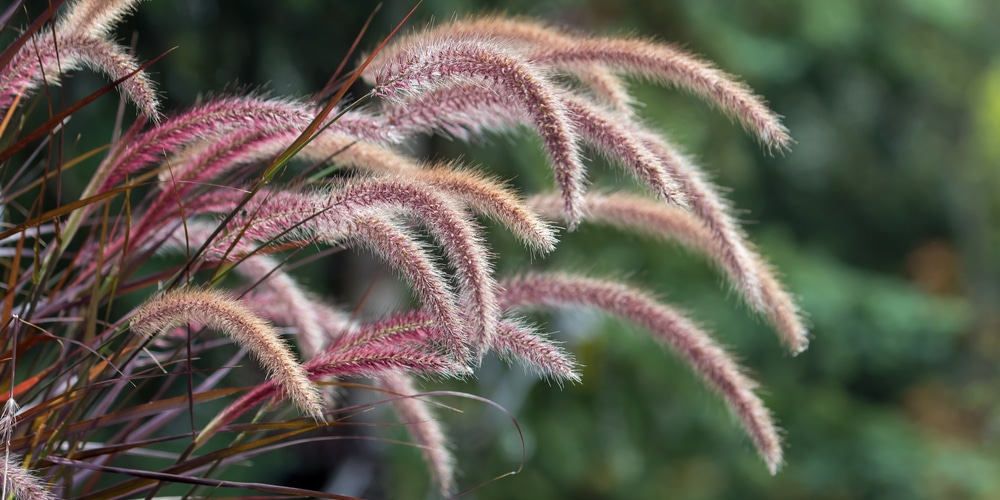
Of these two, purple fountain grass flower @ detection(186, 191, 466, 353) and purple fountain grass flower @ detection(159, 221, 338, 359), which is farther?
purple fountain grass flower @ detection(159, 221, 338, 359)

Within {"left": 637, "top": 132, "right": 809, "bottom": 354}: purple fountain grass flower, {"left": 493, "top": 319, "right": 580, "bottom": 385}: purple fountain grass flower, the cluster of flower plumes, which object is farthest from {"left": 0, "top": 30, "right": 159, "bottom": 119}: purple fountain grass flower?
{"left": 637, "top": 132, "right": 809, "bottom": 354}: purple fountain grass flower

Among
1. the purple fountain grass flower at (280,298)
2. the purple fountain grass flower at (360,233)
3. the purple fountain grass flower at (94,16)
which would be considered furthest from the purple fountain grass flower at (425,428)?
the purple fountain grass flower at (94,16)

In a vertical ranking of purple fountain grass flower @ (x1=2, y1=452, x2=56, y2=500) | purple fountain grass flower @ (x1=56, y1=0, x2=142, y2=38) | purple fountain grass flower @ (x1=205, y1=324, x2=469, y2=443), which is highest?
purple fountain grass flower @ (x1=56, y1=0, x2=142, y2=38)

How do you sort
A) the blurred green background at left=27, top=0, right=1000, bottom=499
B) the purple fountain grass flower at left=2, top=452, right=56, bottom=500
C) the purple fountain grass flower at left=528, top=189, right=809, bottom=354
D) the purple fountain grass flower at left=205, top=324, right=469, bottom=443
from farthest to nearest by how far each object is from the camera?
the blurred green background at left=27, top=0, right=1000, bottom=499, the purple fountain grass flower at left=528, top=189, right=809, bottom=354, the purple fountain grass flower at left=205, top=324, right=469, bottom=443, the purple fountain grass flower at left=2, top=452, right=56, bottom=500

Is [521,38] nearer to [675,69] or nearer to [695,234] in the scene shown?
[675,69]

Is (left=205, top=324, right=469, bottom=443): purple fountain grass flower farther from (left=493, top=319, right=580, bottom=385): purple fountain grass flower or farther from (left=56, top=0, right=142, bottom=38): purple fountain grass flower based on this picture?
(left=56, top=0, right=142, bottom=38): purple fountain grass flower

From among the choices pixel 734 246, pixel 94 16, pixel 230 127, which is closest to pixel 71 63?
pixel 94 16
